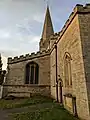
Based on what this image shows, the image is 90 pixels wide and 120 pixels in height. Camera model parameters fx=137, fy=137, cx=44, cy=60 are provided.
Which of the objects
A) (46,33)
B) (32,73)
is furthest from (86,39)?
(46,33)

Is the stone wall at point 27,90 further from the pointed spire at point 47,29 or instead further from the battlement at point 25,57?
the pointed spire at point 47,29

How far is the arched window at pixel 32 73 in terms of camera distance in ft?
57.0

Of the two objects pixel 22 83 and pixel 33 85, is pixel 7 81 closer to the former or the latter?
pixel 22 83

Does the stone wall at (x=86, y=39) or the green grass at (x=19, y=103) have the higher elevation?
the stone wall at (x=86, y=39)

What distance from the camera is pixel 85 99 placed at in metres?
6.52

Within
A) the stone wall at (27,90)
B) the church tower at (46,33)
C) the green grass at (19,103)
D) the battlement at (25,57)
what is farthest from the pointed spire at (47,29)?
the green grass at (19,103)

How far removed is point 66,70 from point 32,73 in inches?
323

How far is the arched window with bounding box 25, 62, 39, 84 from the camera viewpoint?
17.4 m

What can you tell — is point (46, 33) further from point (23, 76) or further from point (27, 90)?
point (27, 90)

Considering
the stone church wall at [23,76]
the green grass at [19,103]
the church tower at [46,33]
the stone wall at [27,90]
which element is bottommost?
the green grass at [19,103]

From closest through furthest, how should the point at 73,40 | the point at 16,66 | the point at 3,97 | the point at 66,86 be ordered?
the point at 73,40
the point at 66,86
the point at 3,97
the point at 16,66

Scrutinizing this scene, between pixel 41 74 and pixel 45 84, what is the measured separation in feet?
4.46

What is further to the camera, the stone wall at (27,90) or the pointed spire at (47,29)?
the pointed spire at (47,29)

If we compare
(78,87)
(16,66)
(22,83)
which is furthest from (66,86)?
(16,66)
